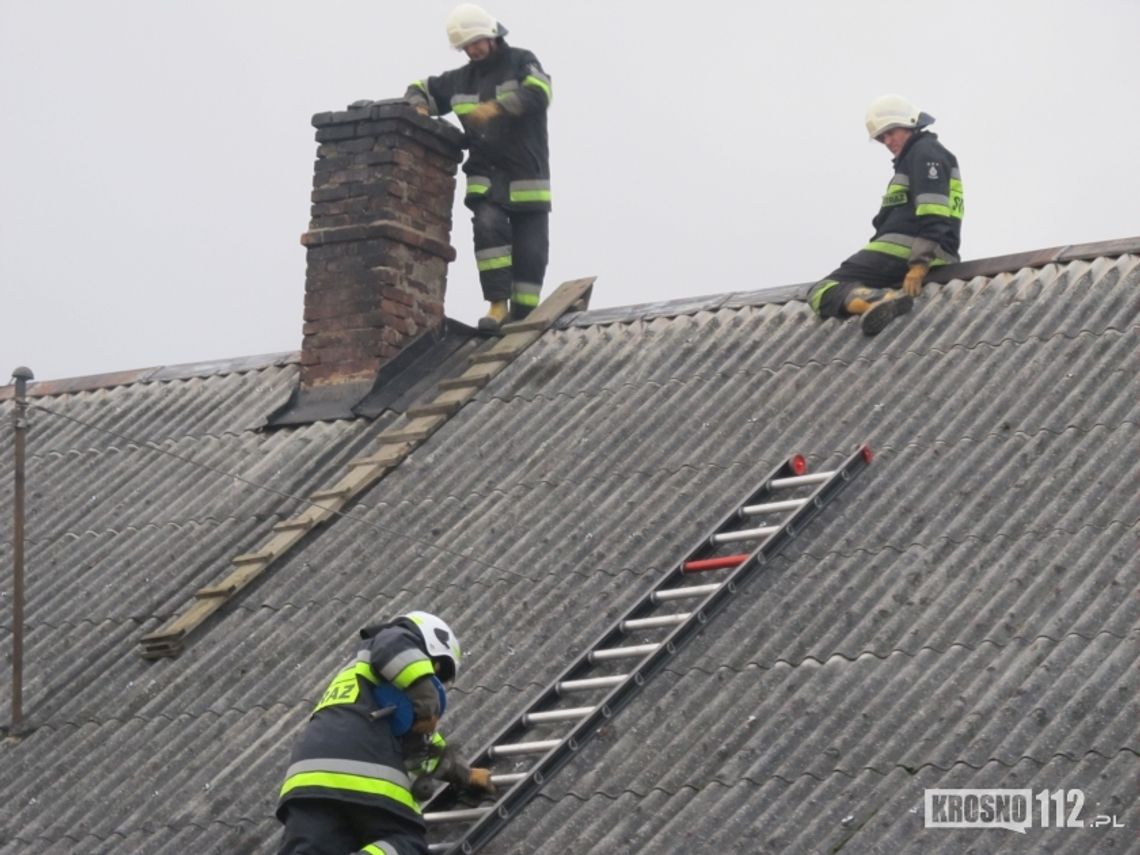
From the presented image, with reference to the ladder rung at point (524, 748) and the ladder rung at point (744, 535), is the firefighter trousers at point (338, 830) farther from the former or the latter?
the ladder rung at point (744, 535)

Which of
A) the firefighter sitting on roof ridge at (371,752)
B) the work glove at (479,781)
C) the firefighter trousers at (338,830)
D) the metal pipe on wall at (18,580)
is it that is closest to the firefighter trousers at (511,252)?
the metal pipe on wall at (18,580)

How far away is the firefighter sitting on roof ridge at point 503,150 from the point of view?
1363 cm

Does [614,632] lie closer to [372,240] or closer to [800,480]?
[800,480]

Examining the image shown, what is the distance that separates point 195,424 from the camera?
13422 mm

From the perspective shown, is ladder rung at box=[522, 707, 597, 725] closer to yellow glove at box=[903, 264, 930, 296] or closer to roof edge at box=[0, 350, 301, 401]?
yellow glove at box=[903, 264, 930, 296]

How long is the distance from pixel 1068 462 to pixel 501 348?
400cm

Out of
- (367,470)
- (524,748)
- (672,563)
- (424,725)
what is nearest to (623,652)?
(524,748)

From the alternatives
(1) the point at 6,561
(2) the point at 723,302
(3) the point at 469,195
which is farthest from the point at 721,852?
(3) the point at 469,195

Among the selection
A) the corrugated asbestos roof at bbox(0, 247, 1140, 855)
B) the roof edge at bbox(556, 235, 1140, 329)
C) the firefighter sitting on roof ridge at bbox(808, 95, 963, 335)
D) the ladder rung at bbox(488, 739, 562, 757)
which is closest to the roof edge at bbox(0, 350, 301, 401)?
the corrugated asbestos roof at bbox(0, 247, 1140, 855)

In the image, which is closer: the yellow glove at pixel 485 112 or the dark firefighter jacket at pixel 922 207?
the dark firefighter jacket at pixel 922 207

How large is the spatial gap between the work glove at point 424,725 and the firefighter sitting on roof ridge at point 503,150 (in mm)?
5405

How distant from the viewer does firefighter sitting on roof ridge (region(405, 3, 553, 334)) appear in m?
13.6

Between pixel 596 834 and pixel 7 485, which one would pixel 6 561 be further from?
pixel 596 834

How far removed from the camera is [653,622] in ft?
31.5
